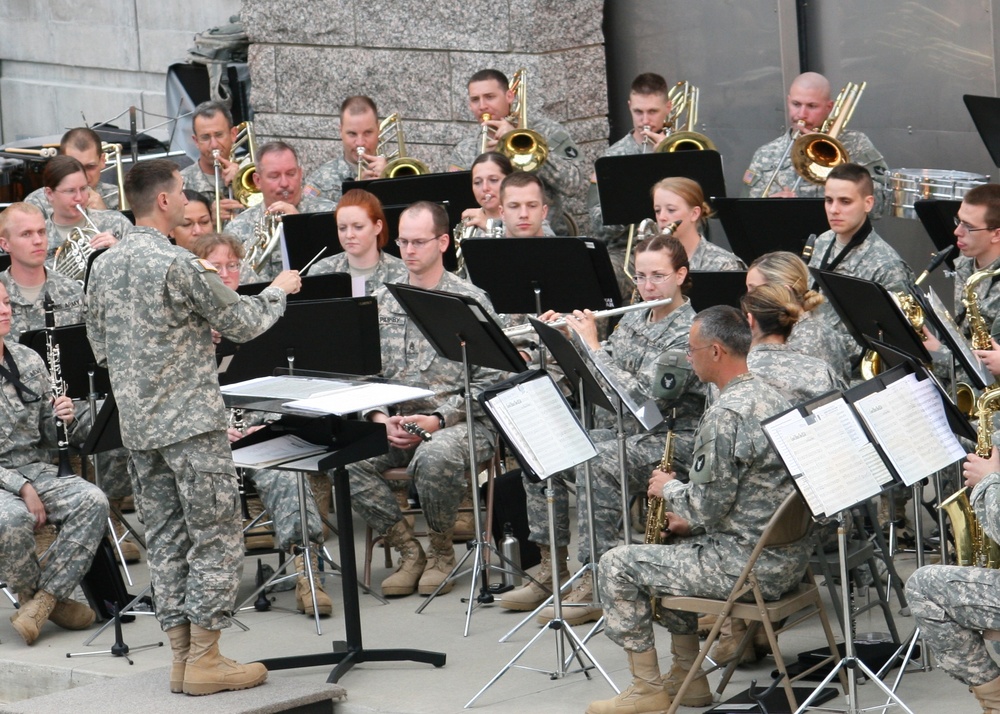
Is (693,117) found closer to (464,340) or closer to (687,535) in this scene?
(464,340)

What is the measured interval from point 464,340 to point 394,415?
1249 mm

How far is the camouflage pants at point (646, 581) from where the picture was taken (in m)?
5.62

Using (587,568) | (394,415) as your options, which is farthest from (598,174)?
(587,568)

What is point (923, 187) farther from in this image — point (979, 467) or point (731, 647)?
point (979, 467)

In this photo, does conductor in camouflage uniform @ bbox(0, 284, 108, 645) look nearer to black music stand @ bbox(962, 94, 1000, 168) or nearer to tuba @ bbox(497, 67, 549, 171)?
tuba @ bbox(497, 67, 549, 171)

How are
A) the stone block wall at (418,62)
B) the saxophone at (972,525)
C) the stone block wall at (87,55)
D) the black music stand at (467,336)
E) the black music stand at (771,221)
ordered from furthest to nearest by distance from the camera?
1. the stone block wall at (87,55)
2. the stone block wall at (418,62)
3. the black music stand at (771,221)
4. the black music stand at (467,336)
5. the saxophone at (972,525)

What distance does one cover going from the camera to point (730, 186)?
11672mm

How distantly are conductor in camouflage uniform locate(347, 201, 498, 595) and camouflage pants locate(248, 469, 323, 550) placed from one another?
0.23 meters

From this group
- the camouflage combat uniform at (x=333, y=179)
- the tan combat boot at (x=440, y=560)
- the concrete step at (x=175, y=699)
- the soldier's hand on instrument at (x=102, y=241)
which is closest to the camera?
the concrete step at (x=175, y=699)

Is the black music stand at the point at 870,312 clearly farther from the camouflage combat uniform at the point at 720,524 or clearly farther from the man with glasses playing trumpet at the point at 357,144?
the man with glasses playing trumpet at the point at 357,144

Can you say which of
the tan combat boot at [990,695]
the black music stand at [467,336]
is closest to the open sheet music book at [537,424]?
the black music stand at [467,336]

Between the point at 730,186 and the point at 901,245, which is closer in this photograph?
the point at 901,245

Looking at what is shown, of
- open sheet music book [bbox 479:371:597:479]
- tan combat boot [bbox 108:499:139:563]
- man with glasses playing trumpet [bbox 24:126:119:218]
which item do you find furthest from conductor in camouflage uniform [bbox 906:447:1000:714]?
man with glasses playing trumpet [bbox 24:126:119:218]

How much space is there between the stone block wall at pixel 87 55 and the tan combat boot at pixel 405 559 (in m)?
10.4
